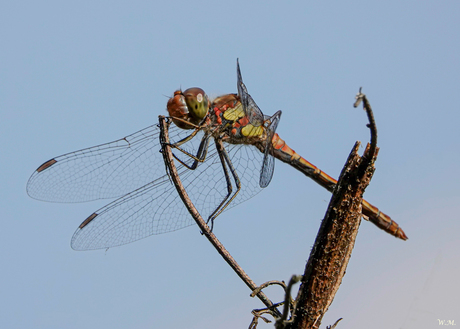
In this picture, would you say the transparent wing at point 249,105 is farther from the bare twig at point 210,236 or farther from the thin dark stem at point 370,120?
the thin dark stem at point 370,120

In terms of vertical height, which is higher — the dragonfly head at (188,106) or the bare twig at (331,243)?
the dragonfly head at (188,106)

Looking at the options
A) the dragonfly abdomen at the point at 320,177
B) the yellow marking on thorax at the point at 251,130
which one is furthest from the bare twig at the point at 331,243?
the dragonfly abdomen at the point at 320,177

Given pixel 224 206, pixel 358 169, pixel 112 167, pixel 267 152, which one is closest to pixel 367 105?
pixel 358 169

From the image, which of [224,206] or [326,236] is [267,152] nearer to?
[224,206]

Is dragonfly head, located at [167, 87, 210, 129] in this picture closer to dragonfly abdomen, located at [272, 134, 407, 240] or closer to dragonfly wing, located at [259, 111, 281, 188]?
dragonfly wing, located at [259, 111, 281, 188]

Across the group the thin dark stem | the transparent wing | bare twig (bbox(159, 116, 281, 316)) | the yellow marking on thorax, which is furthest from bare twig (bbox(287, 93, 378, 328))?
the yellow marking on thorax

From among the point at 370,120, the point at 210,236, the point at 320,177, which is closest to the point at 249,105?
the point at 320,177
